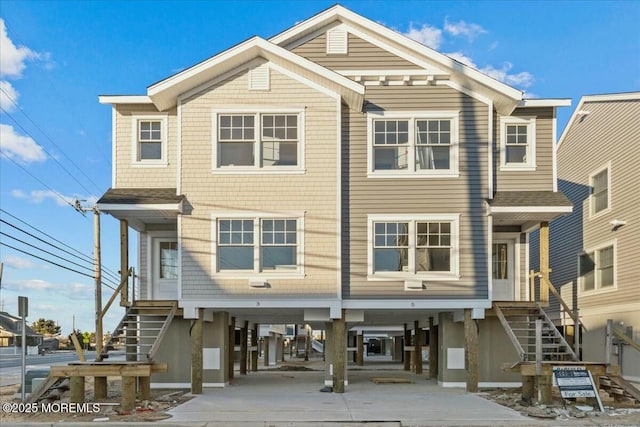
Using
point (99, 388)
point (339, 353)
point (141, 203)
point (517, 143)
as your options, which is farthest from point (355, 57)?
point (99, 388)

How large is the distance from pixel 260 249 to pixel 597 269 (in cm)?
1337

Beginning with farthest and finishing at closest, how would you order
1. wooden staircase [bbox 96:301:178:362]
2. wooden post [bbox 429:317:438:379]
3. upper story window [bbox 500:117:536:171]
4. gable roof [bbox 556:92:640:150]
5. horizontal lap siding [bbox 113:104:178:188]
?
wooden post [bbox 429:317:438:379] → gable roof [bbox 556:92:640:150] → upper story window [bbox 500:117:536:171] → horizontal lap siding [bbox 113:104:178:188] → wooden staircase [bbox 96:301:178:362]

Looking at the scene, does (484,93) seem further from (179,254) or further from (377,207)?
(179,254)

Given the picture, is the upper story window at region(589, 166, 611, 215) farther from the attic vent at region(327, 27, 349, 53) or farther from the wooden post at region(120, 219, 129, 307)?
the wooden post at region(120, 219, 129, 307)

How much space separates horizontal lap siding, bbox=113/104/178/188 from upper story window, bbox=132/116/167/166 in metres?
0.13

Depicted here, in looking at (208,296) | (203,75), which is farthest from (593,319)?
(203,75)

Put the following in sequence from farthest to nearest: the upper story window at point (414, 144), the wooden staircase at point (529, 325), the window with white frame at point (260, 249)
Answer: the upper story window at point (414, 144) → the window with white frame at point (260, 249) → the wooden staircase at point (529, 325)

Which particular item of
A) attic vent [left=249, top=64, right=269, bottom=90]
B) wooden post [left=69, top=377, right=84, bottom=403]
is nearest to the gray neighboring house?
attic vent [left=249, top=64, right=269, bottom=90]

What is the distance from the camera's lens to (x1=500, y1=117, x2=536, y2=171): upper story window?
1831cm

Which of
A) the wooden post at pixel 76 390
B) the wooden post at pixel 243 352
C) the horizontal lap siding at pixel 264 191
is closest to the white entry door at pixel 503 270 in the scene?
the horizontal lap siding at pixel 264 191

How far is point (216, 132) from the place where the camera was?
57.9 ft

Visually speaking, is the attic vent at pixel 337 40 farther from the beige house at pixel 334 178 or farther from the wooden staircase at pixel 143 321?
the wooden staircase at pixel 143 321

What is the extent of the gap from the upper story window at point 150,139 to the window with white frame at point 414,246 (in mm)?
6107

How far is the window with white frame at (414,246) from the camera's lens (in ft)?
57.6
